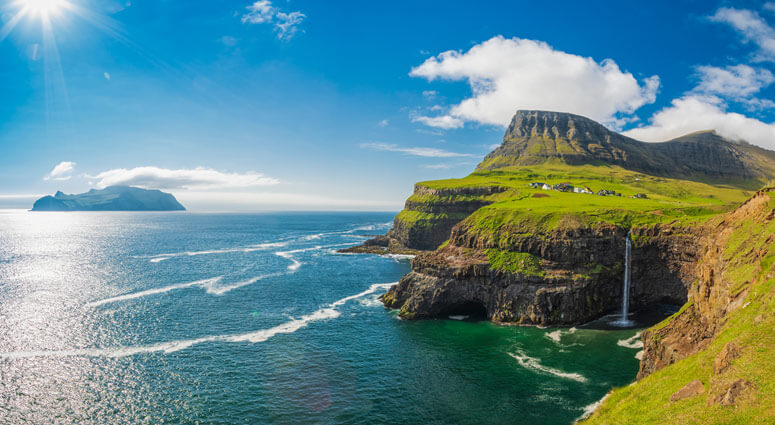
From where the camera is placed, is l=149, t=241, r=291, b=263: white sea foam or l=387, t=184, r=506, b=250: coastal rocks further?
l=387, t=184, r=506, b=250: coastal rocks

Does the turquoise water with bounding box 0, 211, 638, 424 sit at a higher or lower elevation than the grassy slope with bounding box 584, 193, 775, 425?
lower

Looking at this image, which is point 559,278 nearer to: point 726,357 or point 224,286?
point 726,357

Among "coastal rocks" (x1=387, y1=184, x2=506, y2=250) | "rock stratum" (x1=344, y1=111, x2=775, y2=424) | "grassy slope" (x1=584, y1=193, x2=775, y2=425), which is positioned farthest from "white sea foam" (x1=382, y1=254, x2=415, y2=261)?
"grassy slope" (x1=584, y1=193, x2=775, y2=425)

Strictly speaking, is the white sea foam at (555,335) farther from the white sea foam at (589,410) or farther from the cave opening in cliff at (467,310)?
the white sea foam at (589,410)

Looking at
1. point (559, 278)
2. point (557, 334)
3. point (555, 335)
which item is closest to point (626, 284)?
point (559, 278)

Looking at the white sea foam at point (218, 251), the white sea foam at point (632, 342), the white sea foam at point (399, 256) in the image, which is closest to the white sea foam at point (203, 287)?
the white sea foam at point (218, 251)

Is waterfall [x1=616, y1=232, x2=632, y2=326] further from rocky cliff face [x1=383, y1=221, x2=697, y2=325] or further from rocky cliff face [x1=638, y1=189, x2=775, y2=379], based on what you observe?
rocky cliff face [x1=638, y1=189, x2=775, y2=379]

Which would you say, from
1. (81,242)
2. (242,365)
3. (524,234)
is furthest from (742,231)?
(81,242)
